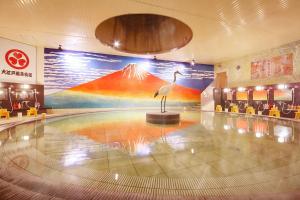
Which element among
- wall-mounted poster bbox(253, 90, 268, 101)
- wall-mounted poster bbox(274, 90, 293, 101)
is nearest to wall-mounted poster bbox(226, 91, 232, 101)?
wall-mounted poster bbox(253, 90, 268, 101)

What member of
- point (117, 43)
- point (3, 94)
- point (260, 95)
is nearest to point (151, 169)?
point (117, 43)

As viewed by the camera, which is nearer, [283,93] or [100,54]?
[283,93]

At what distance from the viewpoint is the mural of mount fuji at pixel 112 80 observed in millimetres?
10258

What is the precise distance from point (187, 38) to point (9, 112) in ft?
29.3

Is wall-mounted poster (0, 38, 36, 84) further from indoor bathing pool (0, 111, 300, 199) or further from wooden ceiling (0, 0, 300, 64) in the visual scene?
indoor bathing pool (0, 111, 300, 199)

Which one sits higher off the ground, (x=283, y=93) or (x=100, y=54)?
(x=100, y=54)

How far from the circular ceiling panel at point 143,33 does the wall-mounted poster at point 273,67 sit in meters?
5.09

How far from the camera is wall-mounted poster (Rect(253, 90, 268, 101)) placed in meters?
9.97

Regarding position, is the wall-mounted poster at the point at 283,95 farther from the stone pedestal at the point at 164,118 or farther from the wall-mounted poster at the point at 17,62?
the wall-mounted poster at the point at 17,62

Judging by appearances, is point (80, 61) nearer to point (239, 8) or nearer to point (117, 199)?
point (239, 8)

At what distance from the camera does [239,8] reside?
5441 millimetres

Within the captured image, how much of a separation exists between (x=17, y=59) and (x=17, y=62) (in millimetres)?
148

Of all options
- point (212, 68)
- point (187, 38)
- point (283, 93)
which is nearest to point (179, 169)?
point (187, 38)

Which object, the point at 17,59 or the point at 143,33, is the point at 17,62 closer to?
the point at 17,59
